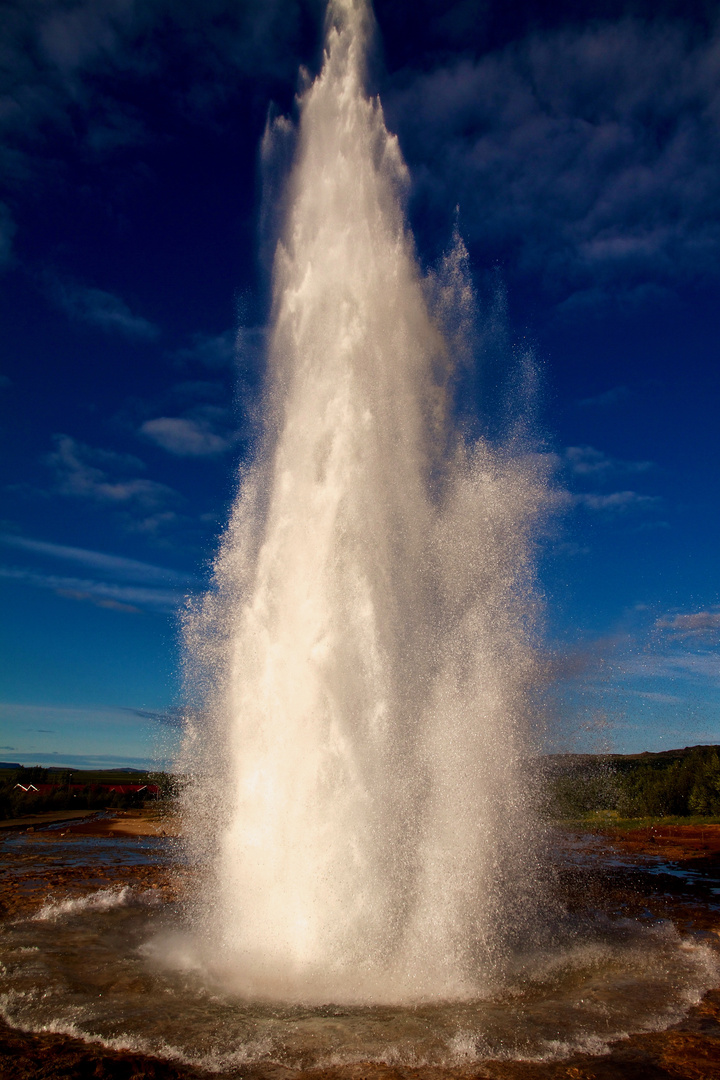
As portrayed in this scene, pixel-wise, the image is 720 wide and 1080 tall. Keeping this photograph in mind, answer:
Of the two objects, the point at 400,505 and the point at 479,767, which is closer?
the point at 479,767

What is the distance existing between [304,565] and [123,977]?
7.65m

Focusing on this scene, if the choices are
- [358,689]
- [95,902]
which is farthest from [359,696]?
[95,902]

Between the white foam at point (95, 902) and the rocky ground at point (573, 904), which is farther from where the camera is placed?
the white foam at point (95, 902)

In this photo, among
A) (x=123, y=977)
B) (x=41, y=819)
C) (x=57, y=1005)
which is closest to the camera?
(x=57, y=1005)

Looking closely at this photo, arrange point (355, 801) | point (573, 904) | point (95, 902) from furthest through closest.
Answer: point (573, 904), point (95, 902), point (355, 801)

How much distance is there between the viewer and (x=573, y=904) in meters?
17.7

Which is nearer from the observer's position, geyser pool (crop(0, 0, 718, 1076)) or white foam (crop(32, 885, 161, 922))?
geyser pool (crop(0, 0, 718, 1076))

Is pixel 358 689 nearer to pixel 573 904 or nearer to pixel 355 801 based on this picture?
pixel 355 801

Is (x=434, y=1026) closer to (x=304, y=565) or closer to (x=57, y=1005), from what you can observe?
(x=57, y=1005)

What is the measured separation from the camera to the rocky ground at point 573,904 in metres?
6.57

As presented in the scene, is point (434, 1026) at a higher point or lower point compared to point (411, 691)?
lower

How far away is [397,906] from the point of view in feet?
32.9

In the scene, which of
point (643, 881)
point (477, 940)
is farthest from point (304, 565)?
point (643, 881)

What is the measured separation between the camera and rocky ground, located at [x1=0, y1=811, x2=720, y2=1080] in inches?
259
